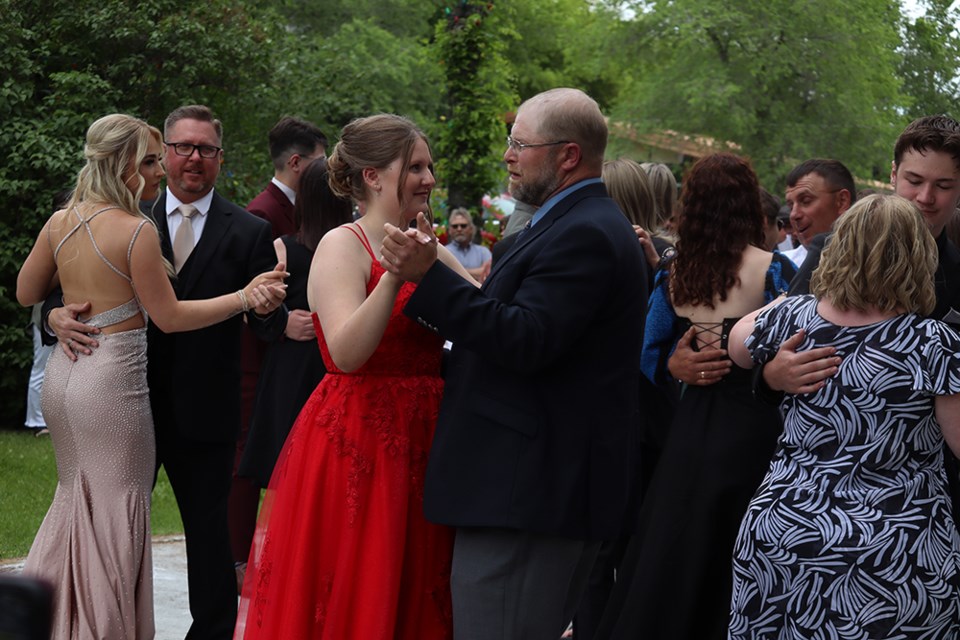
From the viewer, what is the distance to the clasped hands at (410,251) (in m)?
3.48

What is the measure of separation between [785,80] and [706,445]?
28.4 meters

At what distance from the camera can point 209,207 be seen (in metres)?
5.70

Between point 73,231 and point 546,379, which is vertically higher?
point 73,231

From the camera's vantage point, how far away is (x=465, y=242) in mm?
15430

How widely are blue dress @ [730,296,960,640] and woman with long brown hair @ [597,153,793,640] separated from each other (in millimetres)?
854

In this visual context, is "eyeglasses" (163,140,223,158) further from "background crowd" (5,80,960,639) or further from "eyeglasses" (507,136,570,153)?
"eyeglasses" (507,136,570,153)

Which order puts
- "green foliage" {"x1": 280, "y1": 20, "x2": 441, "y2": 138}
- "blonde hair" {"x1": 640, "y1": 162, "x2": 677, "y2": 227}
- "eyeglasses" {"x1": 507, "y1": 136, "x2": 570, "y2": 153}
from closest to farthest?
1. "eyeglasses" {"x1": 507, "y1": 136, "x2": 570, "y2": 153}
2. "blonde hair" {"x1": 640, "y1": 162, "x2": 677, "y2": 227}
3. "green foliage" {"x1": 280, "y1": 20, "x2": 441, "y2": 138}

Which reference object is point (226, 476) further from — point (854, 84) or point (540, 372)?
point (854, 84)

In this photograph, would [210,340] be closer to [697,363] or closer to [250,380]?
[250,380]

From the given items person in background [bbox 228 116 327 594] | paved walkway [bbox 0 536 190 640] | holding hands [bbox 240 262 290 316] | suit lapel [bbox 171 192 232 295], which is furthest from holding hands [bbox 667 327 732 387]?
paved walkway [bbox 0 536 190 640]

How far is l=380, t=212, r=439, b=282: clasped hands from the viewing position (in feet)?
11.4

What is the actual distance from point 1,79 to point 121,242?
7.51 meters

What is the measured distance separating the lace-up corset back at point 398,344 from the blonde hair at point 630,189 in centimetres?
206

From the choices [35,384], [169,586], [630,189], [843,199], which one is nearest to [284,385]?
[169,586]
